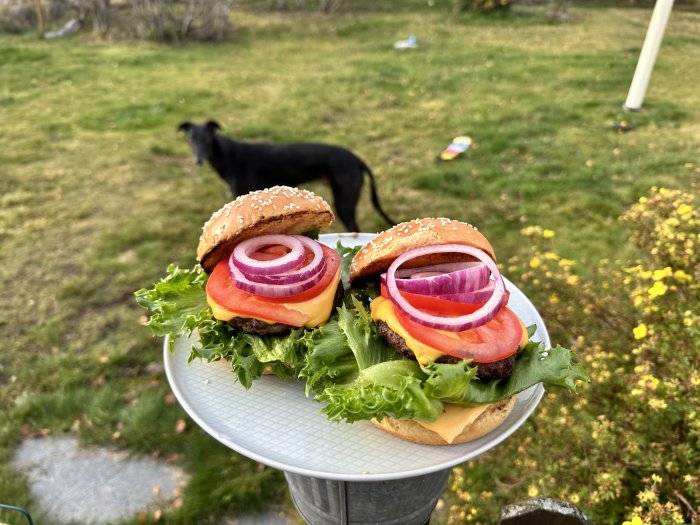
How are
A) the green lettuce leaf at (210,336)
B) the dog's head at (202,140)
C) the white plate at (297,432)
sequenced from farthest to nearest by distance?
the dog's head at (202,140), the green lettuce leaf at (210,336), the white plate at (297,432)

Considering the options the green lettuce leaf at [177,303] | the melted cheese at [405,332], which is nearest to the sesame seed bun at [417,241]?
the melted cheese at [405,332]

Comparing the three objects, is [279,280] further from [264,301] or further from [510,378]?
[510,378]

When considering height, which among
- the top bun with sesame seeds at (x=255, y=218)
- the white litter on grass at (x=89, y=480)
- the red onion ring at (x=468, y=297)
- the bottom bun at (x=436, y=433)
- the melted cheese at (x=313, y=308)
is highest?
the top bun with sesame seeds at (x=255, y=218)

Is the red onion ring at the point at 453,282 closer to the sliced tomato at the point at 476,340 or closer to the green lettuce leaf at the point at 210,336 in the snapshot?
the sliced tomato at the point at 476,340

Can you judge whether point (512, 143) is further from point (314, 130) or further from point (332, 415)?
point (332, 415)

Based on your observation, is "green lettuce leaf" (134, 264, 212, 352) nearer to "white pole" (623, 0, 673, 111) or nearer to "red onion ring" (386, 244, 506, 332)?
"red onion ring" (386, 244, 506, 332)
